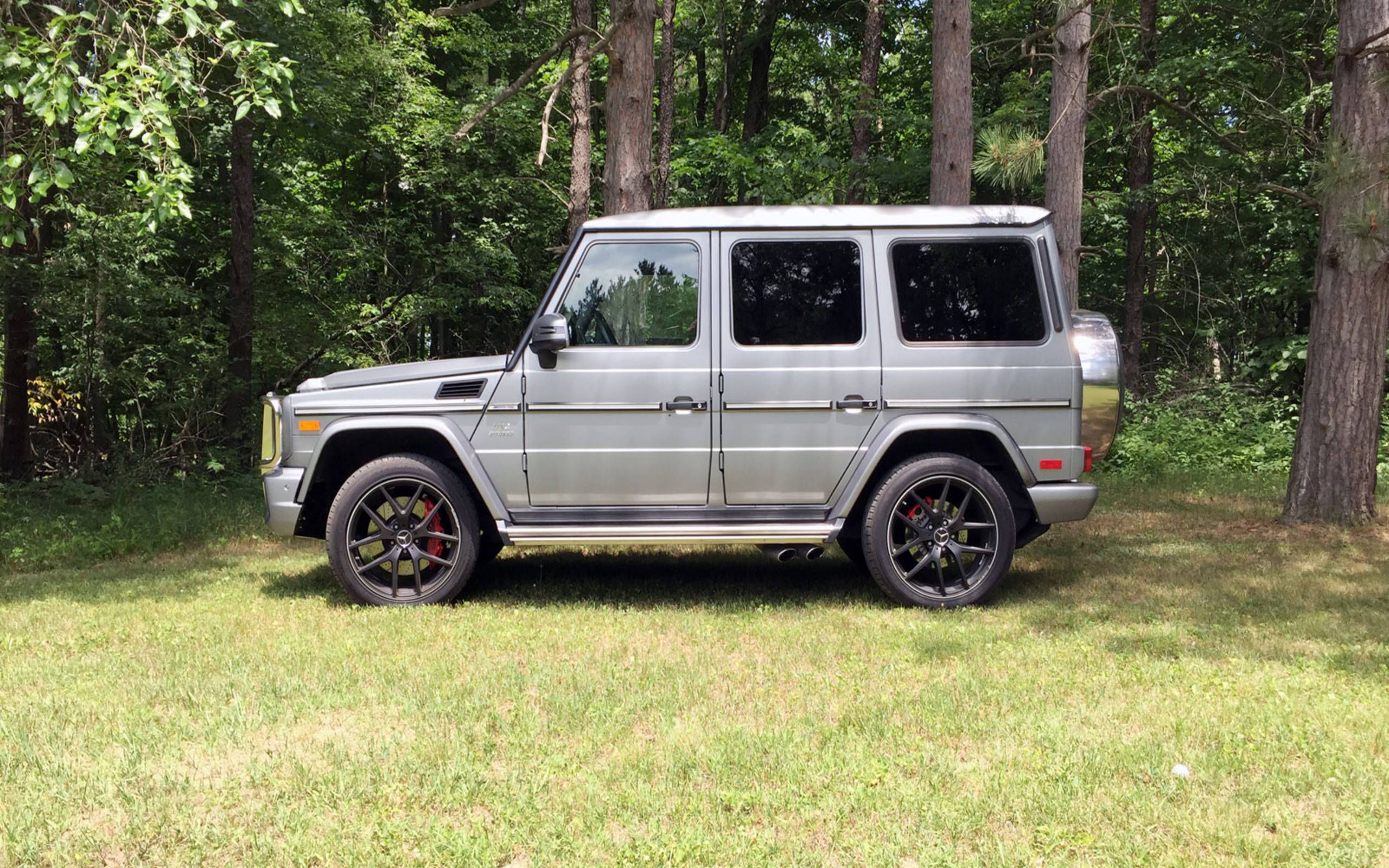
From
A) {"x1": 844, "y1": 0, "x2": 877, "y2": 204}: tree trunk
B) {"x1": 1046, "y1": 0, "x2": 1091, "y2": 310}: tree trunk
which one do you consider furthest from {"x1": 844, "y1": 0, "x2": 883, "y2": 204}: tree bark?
{"x1": 1046, "y1": 0, "x2": 1091, "y2": 310}: tree trunk

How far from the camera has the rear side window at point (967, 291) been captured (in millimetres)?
6367

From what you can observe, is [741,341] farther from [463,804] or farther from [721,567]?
[463,804]

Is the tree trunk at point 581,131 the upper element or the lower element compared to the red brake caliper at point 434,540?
upper

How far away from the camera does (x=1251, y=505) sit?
10.0m

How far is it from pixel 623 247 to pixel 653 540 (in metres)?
1.76

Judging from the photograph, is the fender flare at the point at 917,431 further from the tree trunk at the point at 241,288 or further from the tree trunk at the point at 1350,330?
the tree trunk at the point at 241,288

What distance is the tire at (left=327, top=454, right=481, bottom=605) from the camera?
636 centimetres

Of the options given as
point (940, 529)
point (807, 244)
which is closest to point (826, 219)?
point (807, 244)

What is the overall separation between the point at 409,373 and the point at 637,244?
160cm

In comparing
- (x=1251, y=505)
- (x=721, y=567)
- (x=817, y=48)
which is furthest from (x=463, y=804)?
(x=817, y=48)

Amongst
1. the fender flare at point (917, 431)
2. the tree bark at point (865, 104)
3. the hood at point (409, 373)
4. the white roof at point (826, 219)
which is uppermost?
the tree bark at point (865, 104)

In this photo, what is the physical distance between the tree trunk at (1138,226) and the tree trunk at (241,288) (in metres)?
13.5

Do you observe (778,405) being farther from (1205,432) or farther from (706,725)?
(1205,432)

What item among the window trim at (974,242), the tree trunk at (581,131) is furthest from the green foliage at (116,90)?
the tree trunk at (581,131)
